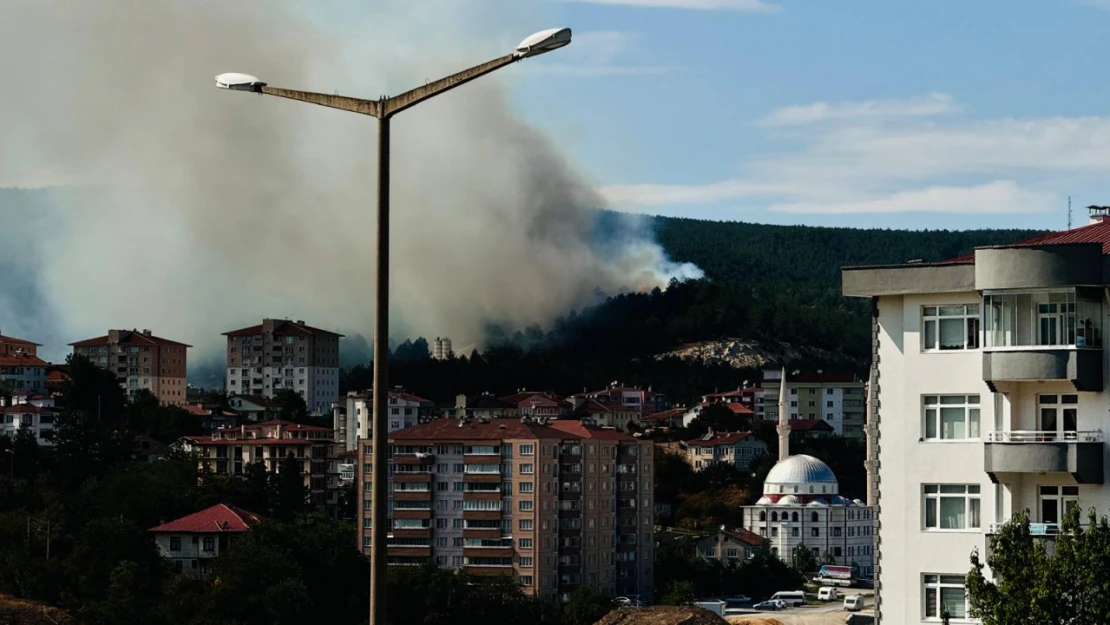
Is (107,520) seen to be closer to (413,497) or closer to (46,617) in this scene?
(46,617)

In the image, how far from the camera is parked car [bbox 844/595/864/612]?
483 feet

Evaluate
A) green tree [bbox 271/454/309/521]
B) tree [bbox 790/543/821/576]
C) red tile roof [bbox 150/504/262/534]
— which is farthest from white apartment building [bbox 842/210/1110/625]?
tree [bbox 790/543/821/576]

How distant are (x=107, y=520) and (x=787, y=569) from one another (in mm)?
66619

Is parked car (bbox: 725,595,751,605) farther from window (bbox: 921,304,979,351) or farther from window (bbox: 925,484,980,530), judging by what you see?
window (bbox: 925,484,980,530)

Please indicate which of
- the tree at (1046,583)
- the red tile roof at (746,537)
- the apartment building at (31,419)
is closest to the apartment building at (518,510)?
the red tile roof at (746,537)

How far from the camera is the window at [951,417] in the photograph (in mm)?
40906

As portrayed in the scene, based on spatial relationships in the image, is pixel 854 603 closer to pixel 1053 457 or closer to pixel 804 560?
pixel 804 560

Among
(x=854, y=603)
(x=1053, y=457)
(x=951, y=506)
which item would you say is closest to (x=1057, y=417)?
(x=1053, y=457)

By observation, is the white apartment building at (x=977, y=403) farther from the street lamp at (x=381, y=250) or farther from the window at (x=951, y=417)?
the street lamp at (x=381, y=250)

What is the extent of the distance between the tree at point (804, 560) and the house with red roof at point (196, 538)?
67233 millimetres

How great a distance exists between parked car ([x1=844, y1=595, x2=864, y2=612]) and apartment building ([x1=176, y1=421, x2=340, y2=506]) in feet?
150

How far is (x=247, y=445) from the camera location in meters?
178

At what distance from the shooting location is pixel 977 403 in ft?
134

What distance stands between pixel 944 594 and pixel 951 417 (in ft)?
12.4
